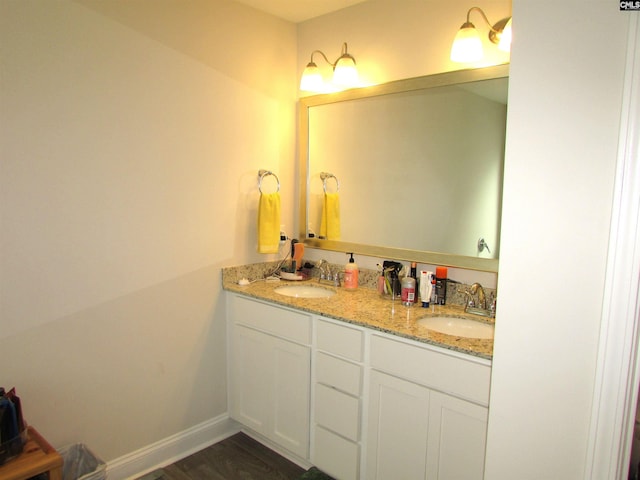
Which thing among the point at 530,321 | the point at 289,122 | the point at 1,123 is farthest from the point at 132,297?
the point at 530,321

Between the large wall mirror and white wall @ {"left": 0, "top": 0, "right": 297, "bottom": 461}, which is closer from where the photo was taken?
white wall @ {"left": 0, "top": 0, "right": 297, "bottom": 461}

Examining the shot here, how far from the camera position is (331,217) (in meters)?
2.67

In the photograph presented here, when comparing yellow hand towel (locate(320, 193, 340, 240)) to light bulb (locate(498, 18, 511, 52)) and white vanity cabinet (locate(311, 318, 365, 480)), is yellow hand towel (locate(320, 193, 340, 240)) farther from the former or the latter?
light bulb (locate(498, 18, 511, 52))

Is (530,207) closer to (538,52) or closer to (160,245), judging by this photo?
(538,52)

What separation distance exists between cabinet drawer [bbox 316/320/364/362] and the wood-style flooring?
75 centimetres

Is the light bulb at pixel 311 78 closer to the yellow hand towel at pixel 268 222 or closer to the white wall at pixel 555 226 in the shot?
the yellow hand towel at pixel 268 222

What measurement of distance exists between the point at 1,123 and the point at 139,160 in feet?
1.81

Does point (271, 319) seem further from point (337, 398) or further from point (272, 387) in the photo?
point (337, 398)

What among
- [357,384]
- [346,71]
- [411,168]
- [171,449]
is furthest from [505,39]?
[171,449]

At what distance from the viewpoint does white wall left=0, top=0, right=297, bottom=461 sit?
1.75 metres

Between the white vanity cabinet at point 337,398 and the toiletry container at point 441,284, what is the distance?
49 centimetres

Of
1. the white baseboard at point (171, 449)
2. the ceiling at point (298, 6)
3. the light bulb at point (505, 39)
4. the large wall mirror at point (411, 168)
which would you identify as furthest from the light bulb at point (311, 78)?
the white baseboard at point (171, 449)

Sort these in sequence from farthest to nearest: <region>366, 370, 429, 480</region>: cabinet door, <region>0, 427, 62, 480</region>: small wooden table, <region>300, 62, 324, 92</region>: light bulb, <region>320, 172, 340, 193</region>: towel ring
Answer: <region>320, 172, 340, 193</region>: towel ring < <region>300, 62, 324, 92</region>: light bulb < <region>366, 370, 429, 480</region>: cabinet door < <region>0, 427, 62, 480</region>: small wooden table

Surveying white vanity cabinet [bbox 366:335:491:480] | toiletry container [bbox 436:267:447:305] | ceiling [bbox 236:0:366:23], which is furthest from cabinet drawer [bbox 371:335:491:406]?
ceiling [bbox 236:0:366:23]
